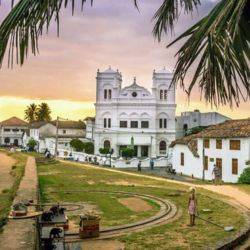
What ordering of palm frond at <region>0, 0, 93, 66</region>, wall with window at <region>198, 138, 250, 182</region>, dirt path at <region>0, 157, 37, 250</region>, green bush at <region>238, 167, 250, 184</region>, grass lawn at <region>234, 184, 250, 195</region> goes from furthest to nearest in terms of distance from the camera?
wall with window at <region>198, 138, 250, 182</region>
green bush at <region>238, 167, 250, 184</region>
grass lawn at <region>234, 184, 250, 195</region>
dirt path at <region>0, 157, 37, 250</region>
palm frond at <region>0, 0, 93, 66</region>

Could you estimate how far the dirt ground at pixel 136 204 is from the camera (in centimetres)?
1715

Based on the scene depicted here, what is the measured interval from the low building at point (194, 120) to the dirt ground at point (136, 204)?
48.8m

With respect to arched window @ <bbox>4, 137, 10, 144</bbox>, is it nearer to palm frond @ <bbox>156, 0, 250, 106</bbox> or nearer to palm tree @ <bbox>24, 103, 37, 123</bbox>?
palm tree @ <bbox>24, 103, 37, 123</bbox>

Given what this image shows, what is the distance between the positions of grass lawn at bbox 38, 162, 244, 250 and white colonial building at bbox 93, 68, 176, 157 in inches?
1422

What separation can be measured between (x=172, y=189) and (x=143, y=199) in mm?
4313

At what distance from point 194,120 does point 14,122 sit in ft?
178

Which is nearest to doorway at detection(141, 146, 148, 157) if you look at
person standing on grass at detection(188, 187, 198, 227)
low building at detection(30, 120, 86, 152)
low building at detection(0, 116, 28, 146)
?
low building at detection(30, 120, 86, 152)

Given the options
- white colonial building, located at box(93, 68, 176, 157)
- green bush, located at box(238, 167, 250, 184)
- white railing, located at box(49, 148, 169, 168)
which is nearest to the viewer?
green bush, located at box(238, 167, 250, 184)

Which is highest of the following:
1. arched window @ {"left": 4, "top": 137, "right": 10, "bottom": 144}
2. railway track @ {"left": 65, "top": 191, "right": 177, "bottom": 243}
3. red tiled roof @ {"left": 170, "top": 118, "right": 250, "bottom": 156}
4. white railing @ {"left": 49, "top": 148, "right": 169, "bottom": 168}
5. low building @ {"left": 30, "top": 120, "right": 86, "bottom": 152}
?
low building @ {"left": 30, "top": 120, "right": 86, "bottom": 152}

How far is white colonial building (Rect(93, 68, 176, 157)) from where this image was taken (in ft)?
219

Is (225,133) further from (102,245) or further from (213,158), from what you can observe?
(102,245)

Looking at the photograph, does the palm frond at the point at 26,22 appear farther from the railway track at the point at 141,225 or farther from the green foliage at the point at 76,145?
the green foliage at the point at 76,145

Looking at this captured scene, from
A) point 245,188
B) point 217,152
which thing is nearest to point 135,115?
point 217,152

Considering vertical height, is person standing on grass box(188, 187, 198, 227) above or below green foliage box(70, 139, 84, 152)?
below
